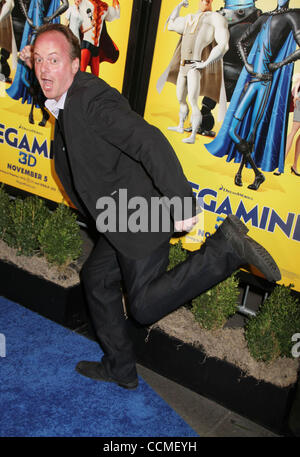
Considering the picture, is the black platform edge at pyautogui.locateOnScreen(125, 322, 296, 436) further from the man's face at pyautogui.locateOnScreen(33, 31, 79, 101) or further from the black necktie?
the man's face at pyautogui.locateOnScreen(33, 31, 79, 101)

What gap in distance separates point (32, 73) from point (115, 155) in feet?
7.26

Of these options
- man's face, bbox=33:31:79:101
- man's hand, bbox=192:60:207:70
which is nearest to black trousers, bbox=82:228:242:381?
man's face, bbox=33:31:79:101

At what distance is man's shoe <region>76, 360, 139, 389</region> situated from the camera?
3.13m

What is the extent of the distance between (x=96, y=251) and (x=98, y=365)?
761 mm

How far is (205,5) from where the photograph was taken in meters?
3.36

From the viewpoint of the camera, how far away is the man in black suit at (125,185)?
8.04 feet

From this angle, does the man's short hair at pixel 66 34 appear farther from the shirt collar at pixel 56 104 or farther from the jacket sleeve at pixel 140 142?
the jacket sleeve at pixel 140 142

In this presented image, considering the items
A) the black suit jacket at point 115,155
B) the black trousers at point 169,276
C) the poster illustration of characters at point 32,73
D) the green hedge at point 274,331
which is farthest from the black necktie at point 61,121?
the green hedge at point 274,331

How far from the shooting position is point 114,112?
8.03ft

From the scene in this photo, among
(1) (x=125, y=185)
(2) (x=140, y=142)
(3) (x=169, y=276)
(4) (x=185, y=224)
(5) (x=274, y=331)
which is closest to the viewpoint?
(2) (x=140, y=142)

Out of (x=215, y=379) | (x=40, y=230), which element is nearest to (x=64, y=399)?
(x=215, y=379)

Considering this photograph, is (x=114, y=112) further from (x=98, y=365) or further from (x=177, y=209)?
(x=98, y=365)

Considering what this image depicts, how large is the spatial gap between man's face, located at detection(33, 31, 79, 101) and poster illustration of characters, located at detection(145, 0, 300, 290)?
1088 mm

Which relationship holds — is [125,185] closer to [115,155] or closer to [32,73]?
[115,155]
